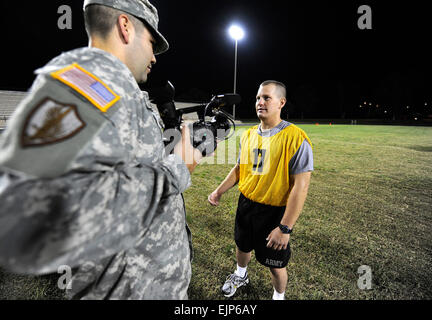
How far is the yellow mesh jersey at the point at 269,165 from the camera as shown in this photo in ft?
6.70

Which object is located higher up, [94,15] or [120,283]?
[94,15]

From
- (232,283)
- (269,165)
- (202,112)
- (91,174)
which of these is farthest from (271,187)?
(91,174)

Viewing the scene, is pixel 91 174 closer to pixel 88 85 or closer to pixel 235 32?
pixel 88 85

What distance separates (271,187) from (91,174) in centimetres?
182

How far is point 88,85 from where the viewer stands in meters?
0.70

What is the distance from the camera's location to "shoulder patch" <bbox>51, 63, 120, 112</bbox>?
659mm

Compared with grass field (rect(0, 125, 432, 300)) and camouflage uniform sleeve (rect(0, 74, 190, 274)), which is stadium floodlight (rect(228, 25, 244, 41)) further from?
camouflage uniform sleeve (rect(0, 74, 190, 274))

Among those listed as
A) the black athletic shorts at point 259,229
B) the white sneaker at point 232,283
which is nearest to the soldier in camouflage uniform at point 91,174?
the black athletic shorts at point 259,229

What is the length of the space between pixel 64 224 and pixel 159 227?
0.55m

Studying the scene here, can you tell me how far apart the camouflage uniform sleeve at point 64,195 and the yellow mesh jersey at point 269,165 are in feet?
5.41

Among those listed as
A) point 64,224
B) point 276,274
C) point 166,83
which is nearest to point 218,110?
point 166,83

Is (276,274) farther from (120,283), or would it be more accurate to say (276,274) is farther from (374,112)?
(374,112)

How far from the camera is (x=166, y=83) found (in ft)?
5.86

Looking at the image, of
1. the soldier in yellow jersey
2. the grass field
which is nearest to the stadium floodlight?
the grass field
